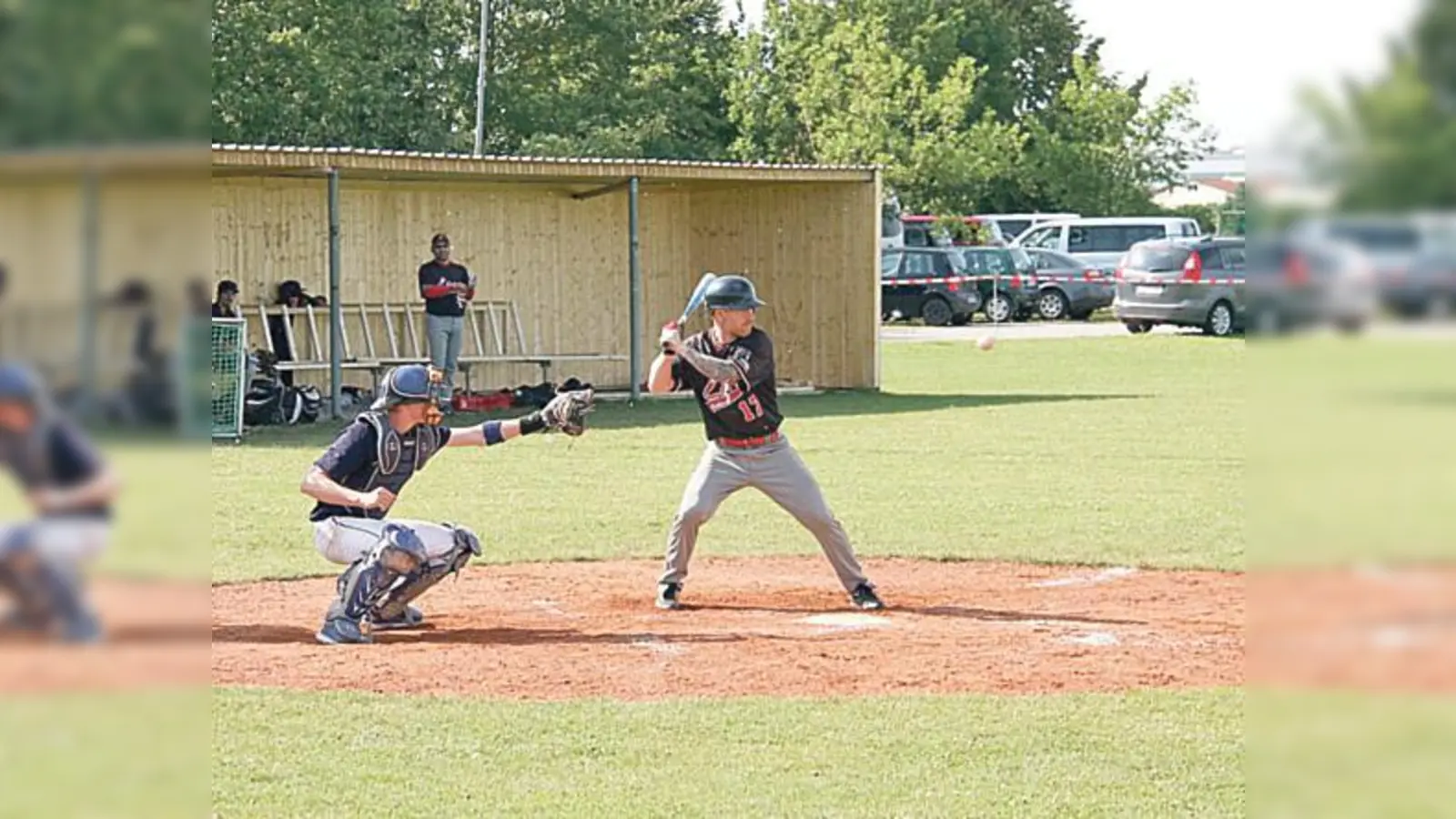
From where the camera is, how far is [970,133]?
57.0m

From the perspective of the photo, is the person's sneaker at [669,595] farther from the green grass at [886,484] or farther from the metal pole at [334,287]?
the metal pole at [334,287]

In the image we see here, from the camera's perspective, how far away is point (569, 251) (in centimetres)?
2819

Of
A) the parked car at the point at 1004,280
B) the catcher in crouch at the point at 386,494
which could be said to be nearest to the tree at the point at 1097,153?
the parked car at the point at 1004,280

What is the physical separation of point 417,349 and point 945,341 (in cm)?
1553

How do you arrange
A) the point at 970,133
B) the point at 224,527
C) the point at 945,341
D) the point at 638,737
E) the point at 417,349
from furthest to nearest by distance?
the point at 970,133
the point at 945,341
the point at 417,349
the point at 224,527
the point at 638,737

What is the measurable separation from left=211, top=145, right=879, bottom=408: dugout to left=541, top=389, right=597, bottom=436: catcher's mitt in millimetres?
14352

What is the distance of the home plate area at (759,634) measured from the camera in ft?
29.5

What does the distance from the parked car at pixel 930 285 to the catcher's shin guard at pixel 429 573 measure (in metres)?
34.7

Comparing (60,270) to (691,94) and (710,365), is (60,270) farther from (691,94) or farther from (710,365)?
(691,94)

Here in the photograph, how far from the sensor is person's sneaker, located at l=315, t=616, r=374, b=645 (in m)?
9.88

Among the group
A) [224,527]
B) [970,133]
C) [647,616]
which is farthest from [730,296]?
[970,133]

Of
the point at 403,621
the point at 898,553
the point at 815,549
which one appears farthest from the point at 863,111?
the point at 403,621

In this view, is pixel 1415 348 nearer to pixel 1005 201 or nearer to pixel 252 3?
pixel 252 3

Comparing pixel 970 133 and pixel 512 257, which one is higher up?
pixel 970 133
